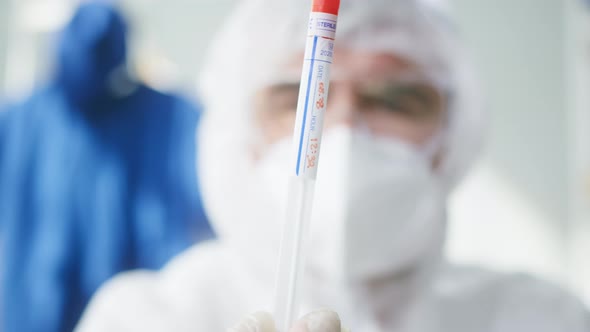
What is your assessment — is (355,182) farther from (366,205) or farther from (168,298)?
(168,298)

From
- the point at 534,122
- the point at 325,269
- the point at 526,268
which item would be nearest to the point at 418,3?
the point at 325,269

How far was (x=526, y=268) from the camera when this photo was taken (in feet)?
4.70

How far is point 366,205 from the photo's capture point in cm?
60

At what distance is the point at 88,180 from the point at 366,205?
683mm

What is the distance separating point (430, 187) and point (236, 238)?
0.87 ft

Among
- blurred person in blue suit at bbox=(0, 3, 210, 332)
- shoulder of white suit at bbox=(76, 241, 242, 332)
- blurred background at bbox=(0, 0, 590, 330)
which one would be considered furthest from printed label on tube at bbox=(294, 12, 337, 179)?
blurred background at bbox=(0, 0, 590, 330)

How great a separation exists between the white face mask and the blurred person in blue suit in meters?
0.47

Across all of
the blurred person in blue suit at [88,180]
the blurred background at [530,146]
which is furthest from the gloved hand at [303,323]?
the blurred background at [530,146]

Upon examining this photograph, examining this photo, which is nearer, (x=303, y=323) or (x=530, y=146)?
(x=303, y=323)

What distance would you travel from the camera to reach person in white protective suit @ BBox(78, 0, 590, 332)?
604mm

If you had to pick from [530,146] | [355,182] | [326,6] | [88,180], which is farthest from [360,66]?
[530,146]

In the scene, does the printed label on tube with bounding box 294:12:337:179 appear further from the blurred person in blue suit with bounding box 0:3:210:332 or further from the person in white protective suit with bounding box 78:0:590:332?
the blurred person in blue suit with bounding box 0:3:210:332

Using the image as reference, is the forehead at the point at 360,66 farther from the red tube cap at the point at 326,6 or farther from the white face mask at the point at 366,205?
the red tube cap at the point at 326,6

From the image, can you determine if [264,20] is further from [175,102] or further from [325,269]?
[175,102]
